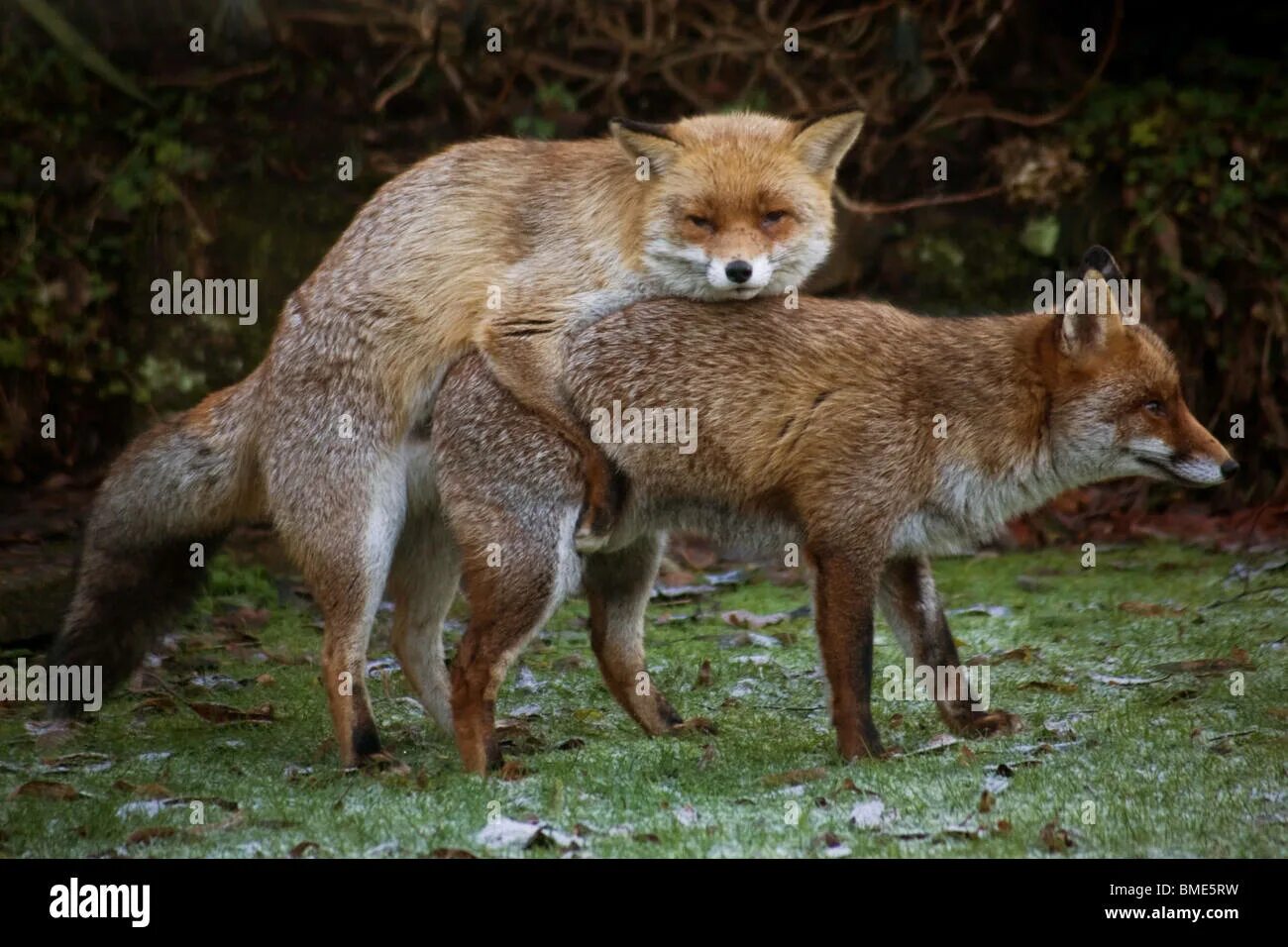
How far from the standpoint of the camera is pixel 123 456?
7820 mm

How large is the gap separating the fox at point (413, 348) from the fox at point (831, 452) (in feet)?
0.59

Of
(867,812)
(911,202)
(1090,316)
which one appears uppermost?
(911,202)

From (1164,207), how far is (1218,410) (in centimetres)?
148

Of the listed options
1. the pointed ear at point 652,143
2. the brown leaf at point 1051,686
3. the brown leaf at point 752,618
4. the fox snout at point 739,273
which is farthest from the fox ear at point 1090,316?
the brown leaf at point 752,618

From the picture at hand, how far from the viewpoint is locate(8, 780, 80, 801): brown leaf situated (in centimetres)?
645

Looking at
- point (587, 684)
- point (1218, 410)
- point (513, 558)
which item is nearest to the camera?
point (513, 558)

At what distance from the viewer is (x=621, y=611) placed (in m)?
7.58

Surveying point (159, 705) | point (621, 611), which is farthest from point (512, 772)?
point (159, 705)

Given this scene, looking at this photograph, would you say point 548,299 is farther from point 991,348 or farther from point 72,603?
point 72,603

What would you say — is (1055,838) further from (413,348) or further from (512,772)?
(413,348)

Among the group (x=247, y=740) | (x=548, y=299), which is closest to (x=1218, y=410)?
(x=548, y=299)

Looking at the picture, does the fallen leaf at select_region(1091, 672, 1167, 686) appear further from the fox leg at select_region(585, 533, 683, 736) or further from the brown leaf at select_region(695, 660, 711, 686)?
the fox leg at select_region(585, 533, 683, 736)

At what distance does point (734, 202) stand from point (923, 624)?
196cm

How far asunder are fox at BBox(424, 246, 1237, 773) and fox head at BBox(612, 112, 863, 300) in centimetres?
23
